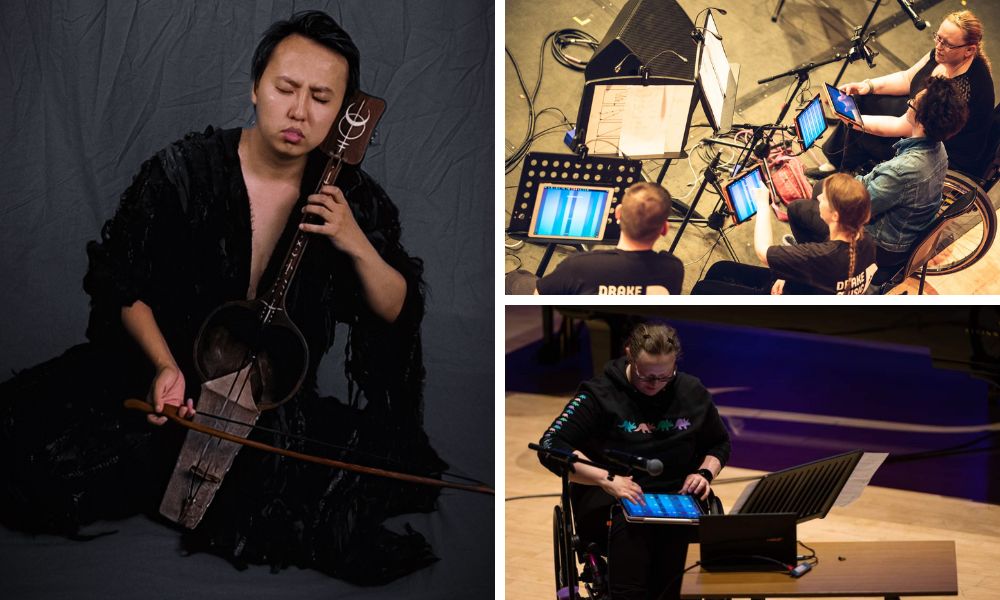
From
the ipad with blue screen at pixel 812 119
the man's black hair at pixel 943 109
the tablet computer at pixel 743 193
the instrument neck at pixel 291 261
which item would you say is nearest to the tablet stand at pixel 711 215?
the tablet computer at pixel 743 193

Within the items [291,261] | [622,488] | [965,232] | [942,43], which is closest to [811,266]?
[965,232]

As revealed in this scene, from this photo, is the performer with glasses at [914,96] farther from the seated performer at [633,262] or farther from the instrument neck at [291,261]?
the instrument neck at [291,261]

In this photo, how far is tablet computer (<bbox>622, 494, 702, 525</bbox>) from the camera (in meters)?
3.40

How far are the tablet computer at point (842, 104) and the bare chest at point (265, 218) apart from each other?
1912mm

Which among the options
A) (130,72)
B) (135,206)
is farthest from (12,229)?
(130,72)

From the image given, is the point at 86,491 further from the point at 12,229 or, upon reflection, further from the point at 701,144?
the point at 701,144

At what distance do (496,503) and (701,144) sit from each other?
1472 millimetres

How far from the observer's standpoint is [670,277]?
4.13 metres

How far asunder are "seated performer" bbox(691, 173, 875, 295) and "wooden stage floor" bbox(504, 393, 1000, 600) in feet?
5.11

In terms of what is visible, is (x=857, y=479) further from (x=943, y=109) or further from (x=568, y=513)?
(x=943, y=109)

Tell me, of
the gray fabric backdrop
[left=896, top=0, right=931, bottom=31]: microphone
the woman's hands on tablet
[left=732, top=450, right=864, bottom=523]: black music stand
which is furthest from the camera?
[left=896, top=0, right=931, bottom=31]: microphone

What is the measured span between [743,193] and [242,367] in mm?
1874

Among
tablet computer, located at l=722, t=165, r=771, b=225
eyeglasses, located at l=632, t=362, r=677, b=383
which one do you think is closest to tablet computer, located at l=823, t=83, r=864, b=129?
tablet computer, located at l=722, t=165, r=771, b=225

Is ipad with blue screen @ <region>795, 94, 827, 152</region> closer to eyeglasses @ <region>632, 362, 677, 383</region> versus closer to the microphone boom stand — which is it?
the microphone boom stand
